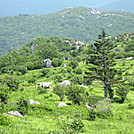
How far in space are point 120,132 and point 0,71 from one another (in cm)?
10270

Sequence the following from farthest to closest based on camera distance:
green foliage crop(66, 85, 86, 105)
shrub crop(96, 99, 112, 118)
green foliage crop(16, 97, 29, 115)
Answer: green foliage crop(66, 85, 86, 105) < green foliage crop(16, 97, 29, 115) < shrub crop(96, 99, 112, 118)

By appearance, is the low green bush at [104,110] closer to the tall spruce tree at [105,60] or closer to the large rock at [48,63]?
the tall spruce tree at [105,60]

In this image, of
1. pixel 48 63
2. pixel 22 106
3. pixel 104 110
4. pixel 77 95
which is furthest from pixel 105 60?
pixel 48 63

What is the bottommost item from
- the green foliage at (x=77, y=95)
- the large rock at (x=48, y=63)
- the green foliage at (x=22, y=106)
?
the large rock at (x=48, y=63)

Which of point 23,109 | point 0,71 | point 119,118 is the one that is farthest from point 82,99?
point 0,71

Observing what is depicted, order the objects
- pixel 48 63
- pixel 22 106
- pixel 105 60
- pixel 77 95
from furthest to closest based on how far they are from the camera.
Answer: pixel 48 63
pixel 105 60
pixel 77 95
pixel 22 106

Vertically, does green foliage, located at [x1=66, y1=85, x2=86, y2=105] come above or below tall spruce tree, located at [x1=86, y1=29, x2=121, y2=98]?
below

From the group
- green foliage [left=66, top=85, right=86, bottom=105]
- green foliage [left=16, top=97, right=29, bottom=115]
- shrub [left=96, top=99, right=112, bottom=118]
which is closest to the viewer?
shrub [left=96, top=99, right=112, bottom=118]

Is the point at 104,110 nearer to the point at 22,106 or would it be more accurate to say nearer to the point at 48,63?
the point at 22,106

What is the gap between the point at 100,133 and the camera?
17.0 meters

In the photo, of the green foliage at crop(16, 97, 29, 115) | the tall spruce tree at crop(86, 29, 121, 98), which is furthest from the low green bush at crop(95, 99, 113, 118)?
the green foliage at crop(16, 97, 29, 115)

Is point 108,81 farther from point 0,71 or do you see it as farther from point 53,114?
point 0,71

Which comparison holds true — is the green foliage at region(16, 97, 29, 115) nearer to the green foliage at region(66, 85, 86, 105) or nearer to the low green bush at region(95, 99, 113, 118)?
the green foliage at region(66, 85, 86, 105)

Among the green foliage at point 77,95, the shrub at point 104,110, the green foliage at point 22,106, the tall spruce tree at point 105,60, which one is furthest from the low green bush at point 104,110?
the green foliage at point 22,106
